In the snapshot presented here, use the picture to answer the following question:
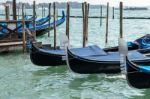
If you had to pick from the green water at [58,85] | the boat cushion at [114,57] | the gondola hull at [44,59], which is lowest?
the green water at [58,85]

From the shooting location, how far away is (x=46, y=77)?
11.2 m

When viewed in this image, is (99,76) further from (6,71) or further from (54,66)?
(6,71)

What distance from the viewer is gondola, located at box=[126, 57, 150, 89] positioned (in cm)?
859

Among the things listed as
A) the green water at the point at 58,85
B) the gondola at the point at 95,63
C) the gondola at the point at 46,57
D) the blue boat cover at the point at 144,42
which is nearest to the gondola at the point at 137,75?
the green water at the point at 58,85

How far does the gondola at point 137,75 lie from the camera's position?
338 inches

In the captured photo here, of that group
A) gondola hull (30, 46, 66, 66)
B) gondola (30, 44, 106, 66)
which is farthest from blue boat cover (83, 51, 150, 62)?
gondola hull (30, 46, 66, 66)

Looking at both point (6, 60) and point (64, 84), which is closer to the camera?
point (64, 84)

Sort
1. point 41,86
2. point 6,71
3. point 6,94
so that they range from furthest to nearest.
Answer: point 6,71, point 41,86, point 6,94

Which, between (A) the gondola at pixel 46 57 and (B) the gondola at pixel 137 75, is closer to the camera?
(B) the gondola at pixel 137 75

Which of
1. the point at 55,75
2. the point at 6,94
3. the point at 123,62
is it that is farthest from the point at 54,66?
the point at 123,62

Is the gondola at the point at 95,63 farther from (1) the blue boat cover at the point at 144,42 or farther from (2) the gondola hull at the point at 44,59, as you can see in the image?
(1) the blue boat cover at the point at 144,42

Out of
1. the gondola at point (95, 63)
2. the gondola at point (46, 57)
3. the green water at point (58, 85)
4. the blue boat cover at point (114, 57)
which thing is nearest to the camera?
the green water at point (58, 85)

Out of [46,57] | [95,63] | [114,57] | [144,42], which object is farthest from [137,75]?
[144,42]

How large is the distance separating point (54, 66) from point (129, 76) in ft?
13.2
